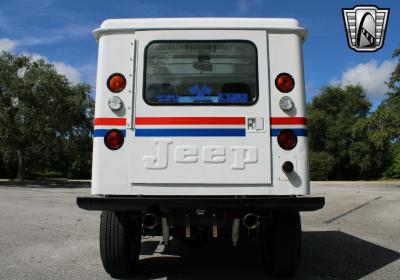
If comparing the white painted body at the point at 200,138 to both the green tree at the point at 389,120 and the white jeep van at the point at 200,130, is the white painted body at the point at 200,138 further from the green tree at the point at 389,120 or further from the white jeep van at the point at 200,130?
the green tree at the point at 389,120

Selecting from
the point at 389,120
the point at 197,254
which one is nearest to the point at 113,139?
the point at 197,254

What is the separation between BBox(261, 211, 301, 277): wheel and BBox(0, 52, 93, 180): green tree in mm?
31228

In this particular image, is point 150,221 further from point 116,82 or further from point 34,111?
point 34,111

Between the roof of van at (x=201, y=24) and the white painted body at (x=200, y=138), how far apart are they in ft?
0.03

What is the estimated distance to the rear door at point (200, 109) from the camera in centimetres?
515

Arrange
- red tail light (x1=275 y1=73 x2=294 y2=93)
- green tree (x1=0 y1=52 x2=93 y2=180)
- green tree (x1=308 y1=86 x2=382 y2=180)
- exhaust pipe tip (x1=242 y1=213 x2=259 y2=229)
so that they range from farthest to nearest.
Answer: green tree (x1=308 y1=86 x2=382 y2=180)
green tree (x1=0 y1=52 x2=93 y2=180)
red tail light (x1=275 y1=73 x2=294 y2=93)
exhaust pipe tip (x1=242 y1=213 x2=259 y2=229)

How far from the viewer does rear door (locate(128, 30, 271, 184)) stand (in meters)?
5.15

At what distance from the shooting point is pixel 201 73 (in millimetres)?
5332

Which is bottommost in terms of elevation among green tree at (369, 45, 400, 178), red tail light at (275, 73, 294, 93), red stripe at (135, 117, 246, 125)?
red stripe at (135, 117, 246, 125)

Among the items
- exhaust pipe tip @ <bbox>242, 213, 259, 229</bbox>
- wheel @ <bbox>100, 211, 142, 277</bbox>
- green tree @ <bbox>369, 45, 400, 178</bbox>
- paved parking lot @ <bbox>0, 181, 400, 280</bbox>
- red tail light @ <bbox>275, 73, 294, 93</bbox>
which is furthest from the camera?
green tree @ <bbox>369, 45, 400, 178</bbox>

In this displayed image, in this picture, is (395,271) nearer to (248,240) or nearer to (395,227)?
(248,240)

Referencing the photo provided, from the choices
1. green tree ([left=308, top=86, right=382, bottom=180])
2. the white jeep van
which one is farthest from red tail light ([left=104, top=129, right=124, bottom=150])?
green tree ([left=308, top=86, right=382, bottom=180])

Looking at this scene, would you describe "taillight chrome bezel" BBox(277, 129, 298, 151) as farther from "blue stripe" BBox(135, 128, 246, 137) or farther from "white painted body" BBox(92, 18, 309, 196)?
"blue stripe" BBox(135, 128, 246, 137)

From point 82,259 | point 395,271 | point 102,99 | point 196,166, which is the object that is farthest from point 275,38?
point 82,259
